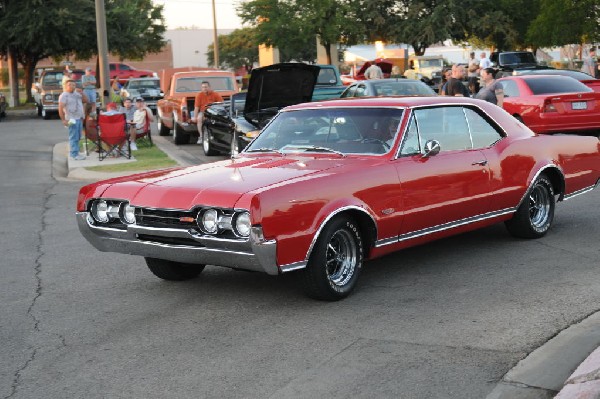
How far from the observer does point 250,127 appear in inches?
651

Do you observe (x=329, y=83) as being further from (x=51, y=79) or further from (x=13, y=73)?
(x=13, y=73)

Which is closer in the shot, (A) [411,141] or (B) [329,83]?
(A) [411,141]

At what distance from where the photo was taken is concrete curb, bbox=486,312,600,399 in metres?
5.00

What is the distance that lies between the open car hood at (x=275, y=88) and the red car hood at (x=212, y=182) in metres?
8.74

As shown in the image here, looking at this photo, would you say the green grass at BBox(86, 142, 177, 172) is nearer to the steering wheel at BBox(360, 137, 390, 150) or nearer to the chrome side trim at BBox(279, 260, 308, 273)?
the steering wheel at BBox(360, 137, 390, 150)

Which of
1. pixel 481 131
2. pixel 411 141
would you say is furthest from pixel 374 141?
pixel 481 131

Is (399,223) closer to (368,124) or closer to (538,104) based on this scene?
(368,124)

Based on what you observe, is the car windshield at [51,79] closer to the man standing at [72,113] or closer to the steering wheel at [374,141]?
the man standing at [72,113]

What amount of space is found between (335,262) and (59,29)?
132 feet

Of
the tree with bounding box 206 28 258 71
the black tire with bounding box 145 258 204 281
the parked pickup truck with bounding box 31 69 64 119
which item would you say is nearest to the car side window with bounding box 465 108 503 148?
the black tire with bounding box 145 258 204 281

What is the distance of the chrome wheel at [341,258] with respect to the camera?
7191mm

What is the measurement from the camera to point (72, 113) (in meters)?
20.4

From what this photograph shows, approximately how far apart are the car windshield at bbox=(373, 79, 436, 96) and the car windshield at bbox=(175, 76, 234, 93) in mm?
5930

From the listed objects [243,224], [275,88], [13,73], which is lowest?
[243,224]
